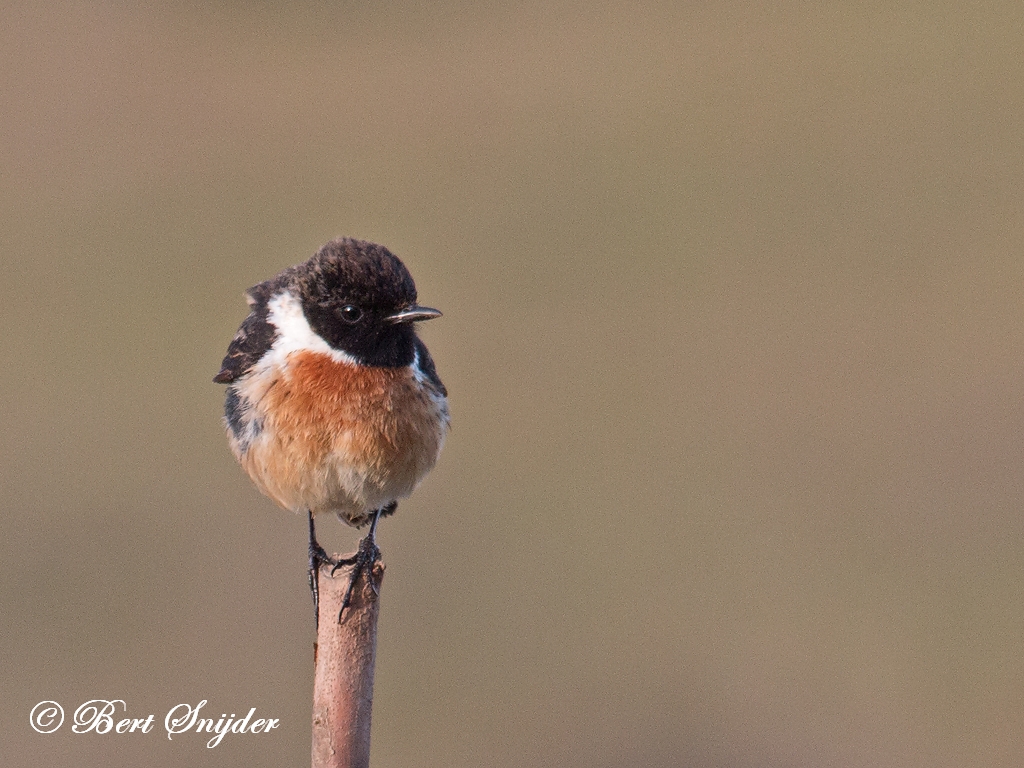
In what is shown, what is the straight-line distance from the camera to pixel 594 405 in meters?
12.9

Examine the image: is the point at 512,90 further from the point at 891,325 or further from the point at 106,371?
the point at 106,371

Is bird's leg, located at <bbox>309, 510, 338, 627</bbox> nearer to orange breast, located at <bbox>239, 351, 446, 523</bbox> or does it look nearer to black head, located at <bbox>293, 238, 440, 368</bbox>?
orange breast, located at <bbox>239, 351, 446, 523</bbox>

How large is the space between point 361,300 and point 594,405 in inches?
315

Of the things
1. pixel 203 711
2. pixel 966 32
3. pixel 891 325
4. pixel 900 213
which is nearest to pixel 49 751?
pixel 203 711

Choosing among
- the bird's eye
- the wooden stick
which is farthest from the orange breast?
the wooden stick

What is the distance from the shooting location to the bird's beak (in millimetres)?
4828

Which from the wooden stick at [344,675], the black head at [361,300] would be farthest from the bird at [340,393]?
the wooden stick at [344,675]

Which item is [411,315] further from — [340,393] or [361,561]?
[361,561]

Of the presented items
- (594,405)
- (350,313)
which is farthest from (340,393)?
(594,405)

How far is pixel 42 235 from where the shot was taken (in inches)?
591

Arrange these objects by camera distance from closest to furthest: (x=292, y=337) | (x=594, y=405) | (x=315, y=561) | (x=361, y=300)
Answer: (x=361, y=300) → (x=292, y=337) → (x=315, y=561) → (x=594, y=405)

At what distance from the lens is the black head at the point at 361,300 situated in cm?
492

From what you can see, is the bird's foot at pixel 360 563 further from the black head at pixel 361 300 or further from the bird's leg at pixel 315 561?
the black head at pixel 361 300

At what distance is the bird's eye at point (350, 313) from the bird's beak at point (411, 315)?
10 centimetres
